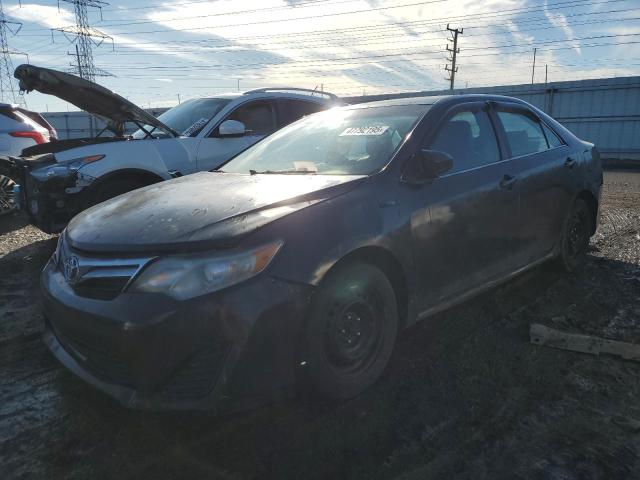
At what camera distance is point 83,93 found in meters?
5.57

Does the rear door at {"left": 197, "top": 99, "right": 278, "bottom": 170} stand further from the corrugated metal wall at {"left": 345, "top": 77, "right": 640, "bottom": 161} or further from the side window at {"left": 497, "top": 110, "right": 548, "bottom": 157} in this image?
the corrugated metal wall at {"left": 345, "top": 77, "right": 640, "bottom": 161}

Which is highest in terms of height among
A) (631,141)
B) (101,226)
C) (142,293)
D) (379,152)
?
(379,152)

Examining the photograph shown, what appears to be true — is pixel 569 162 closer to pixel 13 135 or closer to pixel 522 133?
pixel 522 133

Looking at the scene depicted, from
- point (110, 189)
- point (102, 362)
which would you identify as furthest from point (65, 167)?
point (102, 362)

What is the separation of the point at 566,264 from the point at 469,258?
1.84 metres

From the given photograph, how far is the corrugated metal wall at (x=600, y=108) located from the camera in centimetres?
2136

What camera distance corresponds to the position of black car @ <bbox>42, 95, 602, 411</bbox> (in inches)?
85.4

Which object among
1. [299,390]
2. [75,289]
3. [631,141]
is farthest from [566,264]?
[631,141]

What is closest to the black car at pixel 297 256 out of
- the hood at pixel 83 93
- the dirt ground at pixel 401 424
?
the dirt ground at pixel 401 424

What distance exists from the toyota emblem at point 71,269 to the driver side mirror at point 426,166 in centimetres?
184

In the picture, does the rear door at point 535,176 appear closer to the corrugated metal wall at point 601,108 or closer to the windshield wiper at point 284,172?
the windshield wiper at point 284,172

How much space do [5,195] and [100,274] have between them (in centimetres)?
672

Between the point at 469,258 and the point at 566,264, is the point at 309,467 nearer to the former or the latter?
the point at 469,258

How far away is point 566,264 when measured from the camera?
466 centimetres
